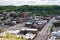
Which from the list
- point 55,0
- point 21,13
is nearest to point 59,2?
point 55,0

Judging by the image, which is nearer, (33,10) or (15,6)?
(33,10)

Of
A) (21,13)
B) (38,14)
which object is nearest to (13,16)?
(21,13)

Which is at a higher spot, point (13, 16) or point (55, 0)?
point (55, 0)

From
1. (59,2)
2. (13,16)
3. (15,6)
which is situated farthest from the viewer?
(15,6)

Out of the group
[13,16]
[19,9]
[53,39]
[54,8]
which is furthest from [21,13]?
[53,39]

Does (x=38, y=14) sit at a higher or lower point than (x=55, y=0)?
lower

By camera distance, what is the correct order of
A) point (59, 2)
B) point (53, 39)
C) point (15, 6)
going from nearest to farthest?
point (53, 39) → point (59, 2) → point (15, 6)

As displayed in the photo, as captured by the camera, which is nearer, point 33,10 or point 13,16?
point 13,16

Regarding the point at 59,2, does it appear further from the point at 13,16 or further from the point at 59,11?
the point at 13,16

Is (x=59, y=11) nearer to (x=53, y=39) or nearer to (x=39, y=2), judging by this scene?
(x=39, y=2)
